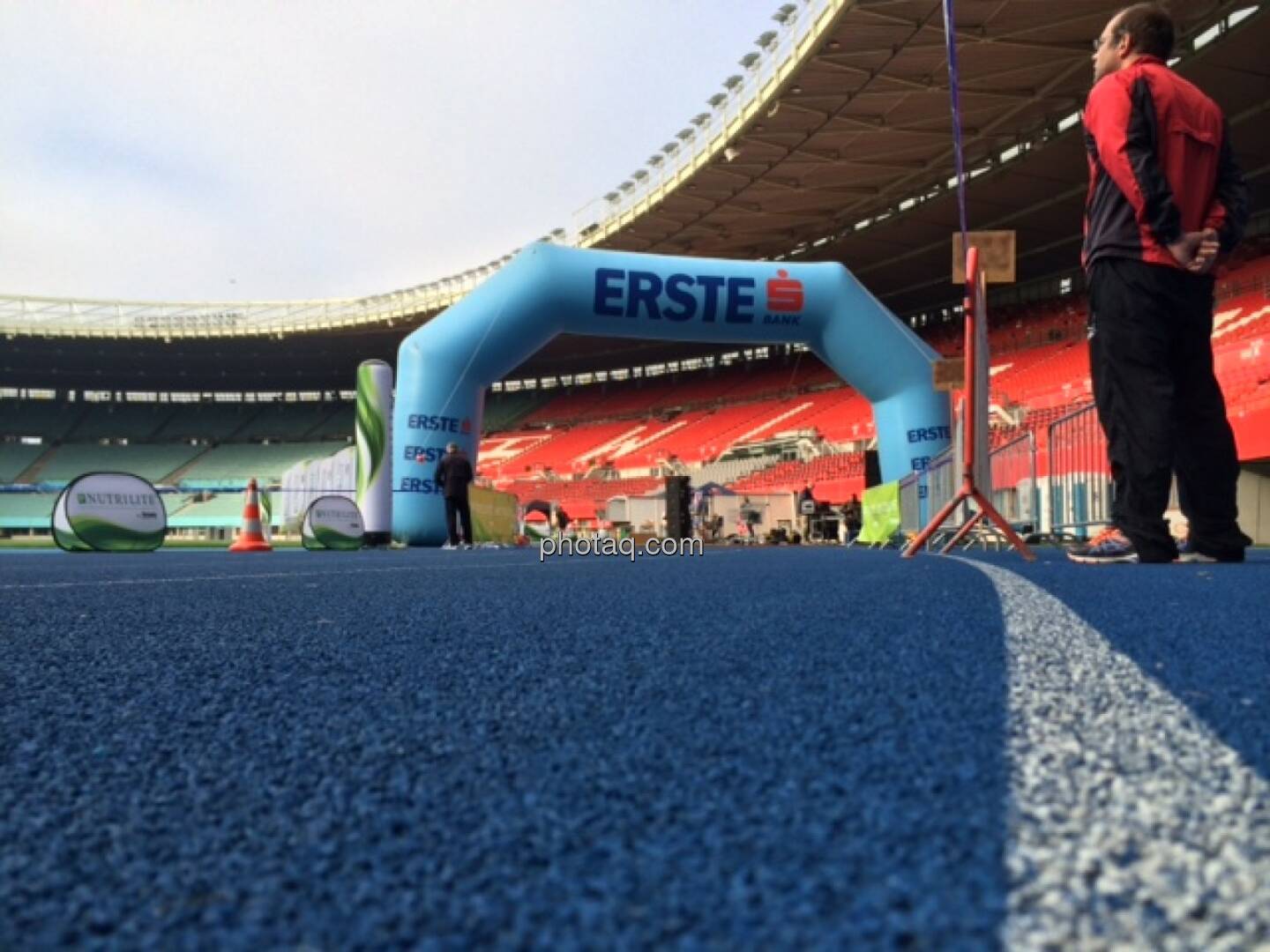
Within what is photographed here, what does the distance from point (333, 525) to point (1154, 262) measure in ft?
28.3

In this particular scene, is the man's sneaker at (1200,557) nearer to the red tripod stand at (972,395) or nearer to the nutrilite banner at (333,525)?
the red tripod stand at (972,395)

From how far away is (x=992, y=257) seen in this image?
3699 millimetres

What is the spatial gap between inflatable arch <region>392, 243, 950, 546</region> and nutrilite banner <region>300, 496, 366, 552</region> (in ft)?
2.50

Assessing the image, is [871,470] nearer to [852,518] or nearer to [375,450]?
[852,518]

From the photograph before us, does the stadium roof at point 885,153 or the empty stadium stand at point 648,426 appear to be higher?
the stadium roof at point 885,153

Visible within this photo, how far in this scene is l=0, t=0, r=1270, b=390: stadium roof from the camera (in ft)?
43.2

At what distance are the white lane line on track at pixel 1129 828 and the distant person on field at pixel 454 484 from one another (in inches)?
367

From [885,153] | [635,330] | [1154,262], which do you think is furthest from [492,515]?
[885,153]

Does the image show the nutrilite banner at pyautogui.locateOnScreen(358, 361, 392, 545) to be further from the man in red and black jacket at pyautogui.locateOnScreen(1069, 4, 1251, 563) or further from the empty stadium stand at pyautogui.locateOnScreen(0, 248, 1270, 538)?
the man in red and black jacket at pyautogui.locateOnScreen(1069, 4, 1251, 563)

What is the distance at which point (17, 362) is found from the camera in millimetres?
34469

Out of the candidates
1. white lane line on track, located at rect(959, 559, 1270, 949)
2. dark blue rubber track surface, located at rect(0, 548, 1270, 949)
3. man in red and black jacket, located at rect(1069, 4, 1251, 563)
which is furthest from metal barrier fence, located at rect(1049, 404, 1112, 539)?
white lane line on track, located at rect(959, 559, 1270, 949)

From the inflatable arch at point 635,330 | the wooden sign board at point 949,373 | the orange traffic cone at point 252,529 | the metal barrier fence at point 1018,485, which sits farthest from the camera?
the inflatable arch at point 635,330

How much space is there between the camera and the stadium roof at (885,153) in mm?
13164

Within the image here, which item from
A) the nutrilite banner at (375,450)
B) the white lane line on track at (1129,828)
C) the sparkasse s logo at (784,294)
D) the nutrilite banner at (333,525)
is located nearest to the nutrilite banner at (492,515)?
the nutrilite banner at (375,450)
